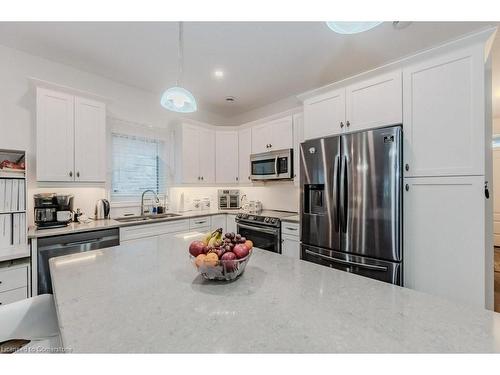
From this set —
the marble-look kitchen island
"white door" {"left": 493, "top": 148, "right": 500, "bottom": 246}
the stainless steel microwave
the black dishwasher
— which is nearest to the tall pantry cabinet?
the marble-look kitchen island

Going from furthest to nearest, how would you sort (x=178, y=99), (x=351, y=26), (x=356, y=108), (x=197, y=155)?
(x=197, y=155)
(x=356, y=108)
(x=178, y=99)
(x=351, y=26)

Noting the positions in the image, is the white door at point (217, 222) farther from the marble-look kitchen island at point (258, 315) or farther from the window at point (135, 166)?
the marble-look kitchen island at point (258, 315)

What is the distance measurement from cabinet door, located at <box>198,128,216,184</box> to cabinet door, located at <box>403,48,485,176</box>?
2.72 meters

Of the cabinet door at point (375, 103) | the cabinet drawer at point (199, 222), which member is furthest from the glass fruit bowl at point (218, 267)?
the cabinet drawer at point (199, 222)

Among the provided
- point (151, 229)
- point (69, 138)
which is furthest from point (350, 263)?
point (69, 138)

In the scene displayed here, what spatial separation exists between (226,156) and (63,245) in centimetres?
247

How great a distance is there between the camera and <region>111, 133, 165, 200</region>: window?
3088 millimetres

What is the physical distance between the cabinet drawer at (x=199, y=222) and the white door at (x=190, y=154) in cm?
61

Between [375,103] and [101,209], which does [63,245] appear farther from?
[375,103]

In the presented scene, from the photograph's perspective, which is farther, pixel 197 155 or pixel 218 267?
pixel 197 155

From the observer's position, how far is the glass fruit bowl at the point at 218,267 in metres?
0.94

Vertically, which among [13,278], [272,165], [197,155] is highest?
[197,155]

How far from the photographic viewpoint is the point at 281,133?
10.5 feet
